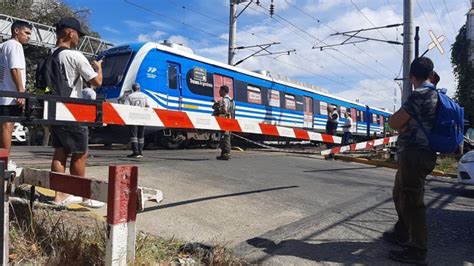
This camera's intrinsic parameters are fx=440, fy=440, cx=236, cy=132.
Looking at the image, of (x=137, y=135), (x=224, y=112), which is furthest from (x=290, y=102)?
(x=137, y=135)

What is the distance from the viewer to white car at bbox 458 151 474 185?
784 cm

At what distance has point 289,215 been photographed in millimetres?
5098

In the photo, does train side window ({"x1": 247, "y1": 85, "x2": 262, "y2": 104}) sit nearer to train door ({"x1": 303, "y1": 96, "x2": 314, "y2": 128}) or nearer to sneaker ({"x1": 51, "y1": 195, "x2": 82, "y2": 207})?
train door ({"x1": 303, "y1": 96, "x2": 314, "y2": 128})

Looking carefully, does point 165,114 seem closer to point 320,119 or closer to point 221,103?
point 221,103

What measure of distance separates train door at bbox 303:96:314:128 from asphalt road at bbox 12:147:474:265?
1359cm

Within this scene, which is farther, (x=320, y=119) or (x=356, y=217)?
(x=320, y=119)

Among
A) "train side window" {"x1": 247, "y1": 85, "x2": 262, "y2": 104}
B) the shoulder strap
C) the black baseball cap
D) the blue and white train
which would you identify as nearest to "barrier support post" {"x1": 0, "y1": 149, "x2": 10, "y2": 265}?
the shoulder strap

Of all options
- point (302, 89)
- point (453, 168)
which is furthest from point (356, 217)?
point (302, 89)

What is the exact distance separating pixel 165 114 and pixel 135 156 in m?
5.20

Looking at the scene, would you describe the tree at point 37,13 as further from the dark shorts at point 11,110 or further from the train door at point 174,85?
the dark shorts at point 11,110

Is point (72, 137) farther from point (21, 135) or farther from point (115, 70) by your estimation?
point (21, 135)

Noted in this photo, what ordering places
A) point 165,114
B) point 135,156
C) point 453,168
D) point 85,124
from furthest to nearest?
point 453,168, point 135,156, point 165,114, point 85,124

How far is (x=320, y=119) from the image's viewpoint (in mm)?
23281

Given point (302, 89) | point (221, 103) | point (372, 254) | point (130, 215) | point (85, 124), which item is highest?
point (302, 89)
